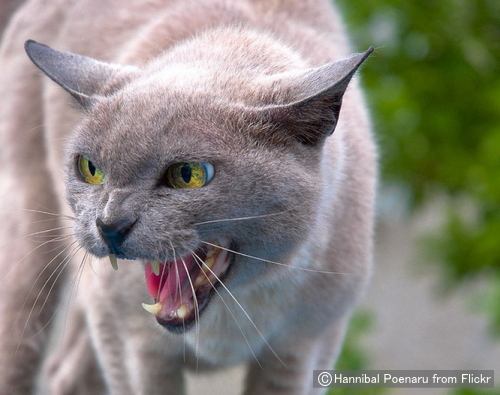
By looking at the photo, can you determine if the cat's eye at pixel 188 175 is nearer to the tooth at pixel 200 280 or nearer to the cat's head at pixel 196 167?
the cat's head at pixel 196 167

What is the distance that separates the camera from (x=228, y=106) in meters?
2.16

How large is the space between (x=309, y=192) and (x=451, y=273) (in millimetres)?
3716

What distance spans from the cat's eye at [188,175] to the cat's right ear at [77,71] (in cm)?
32

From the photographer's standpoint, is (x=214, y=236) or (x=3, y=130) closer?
(x=214, y=236)

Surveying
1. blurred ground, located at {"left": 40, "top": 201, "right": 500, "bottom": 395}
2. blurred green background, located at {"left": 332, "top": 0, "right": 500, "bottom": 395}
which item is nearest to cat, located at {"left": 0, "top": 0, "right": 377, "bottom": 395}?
blurred ground, located at {"left": 40, "top": 201, "right": 500, "bottom": 395}

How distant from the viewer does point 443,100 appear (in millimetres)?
5797

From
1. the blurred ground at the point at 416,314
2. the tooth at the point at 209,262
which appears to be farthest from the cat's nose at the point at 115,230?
the blurred ground at the point at 416,314

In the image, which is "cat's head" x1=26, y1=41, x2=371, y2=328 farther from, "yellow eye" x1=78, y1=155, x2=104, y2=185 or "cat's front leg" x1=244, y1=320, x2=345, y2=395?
"cat's front leg" x1=244, y1=320, x2=345, y2=395

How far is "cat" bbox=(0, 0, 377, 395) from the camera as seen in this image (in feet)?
6.78

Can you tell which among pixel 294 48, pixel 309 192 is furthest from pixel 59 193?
pixel 309 192

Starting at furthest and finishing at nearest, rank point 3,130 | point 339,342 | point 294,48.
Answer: point 3,130
point 339,342
point 294,48

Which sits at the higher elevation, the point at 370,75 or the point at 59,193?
the point at 370,75

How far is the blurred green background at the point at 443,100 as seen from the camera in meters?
5.58

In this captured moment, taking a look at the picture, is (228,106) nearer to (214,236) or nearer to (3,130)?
(214,236)
